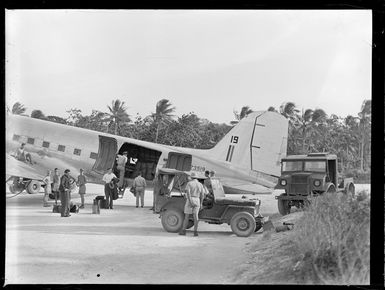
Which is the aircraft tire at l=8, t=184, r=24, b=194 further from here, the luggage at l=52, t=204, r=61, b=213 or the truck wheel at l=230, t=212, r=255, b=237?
the truck wheel at l=230, t=212, r=255, b=237

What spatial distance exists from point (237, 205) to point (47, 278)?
15.6 feet

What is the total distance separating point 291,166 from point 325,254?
202 inches

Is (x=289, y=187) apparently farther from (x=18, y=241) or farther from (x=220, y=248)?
(x=18, y=241)

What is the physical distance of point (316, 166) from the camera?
480 inches

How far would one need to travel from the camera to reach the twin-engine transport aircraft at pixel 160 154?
14.3 meters

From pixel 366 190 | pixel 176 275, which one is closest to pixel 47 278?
pixel 176 275

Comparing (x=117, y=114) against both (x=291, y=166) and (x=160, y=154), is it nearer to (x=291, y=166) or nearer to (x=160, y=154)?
(x=160, y=154)

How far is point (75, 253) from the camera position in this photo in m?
8.99

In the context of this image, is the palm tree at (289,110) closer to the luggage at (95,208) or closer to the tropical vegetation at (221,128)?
the tropical vegetation at (221,128)

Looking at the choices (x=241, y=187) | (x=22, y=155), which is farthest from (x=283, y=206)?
(x=22, y=155)

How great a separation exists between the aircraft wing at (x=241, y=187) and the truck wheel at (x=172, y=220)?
3987 millimetres

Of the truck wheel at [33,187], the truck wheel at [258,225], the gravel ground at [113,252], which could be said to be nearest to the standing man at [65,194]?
the gravel ground at [113,252]
